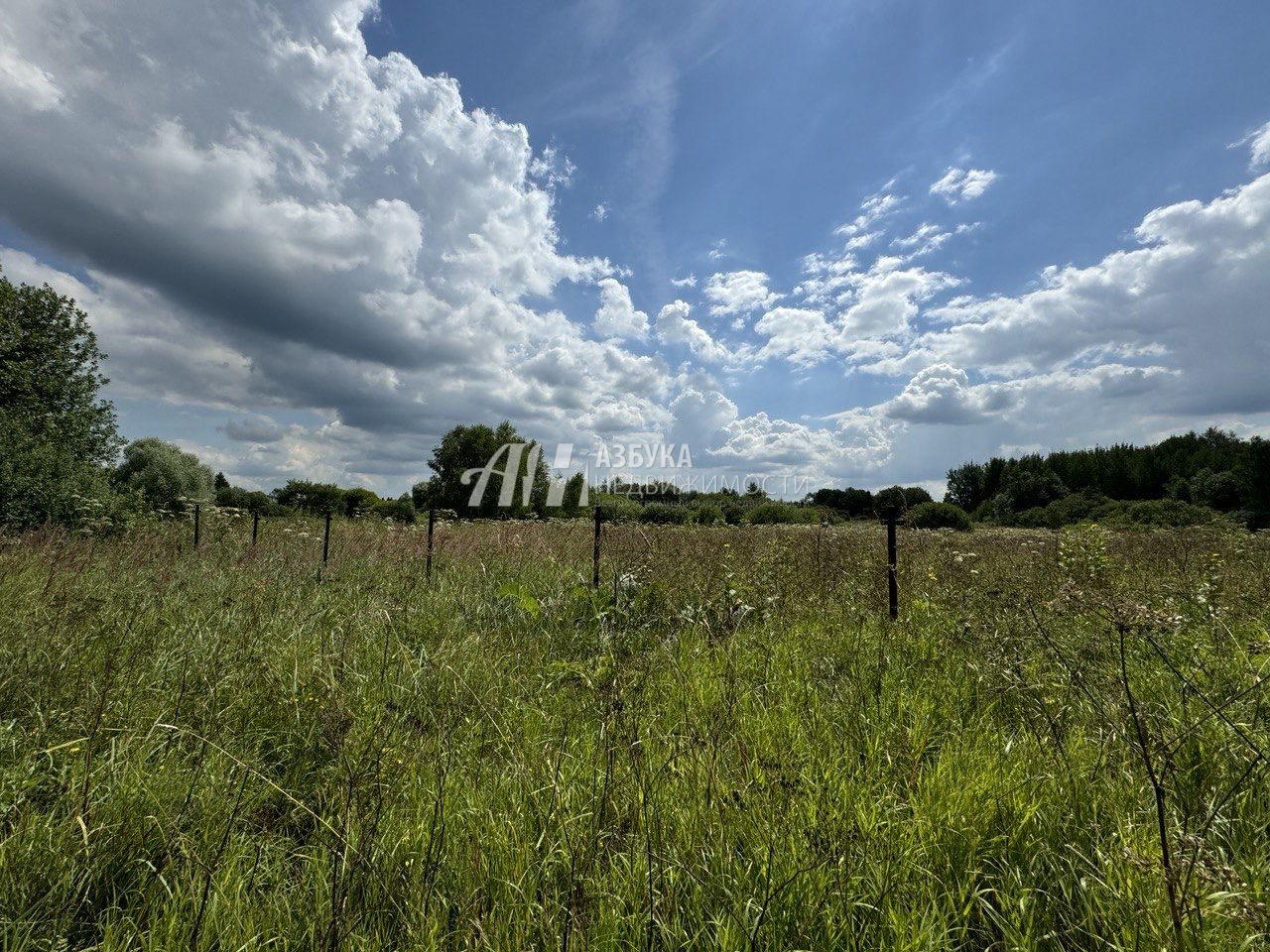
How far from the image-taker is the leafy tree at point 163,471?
26594 millimetres

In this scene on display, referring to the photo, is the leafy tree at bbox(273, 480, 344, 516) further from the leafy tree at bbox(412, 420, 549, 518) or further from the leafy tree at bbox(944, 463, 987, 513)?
the leafy tree at bbox(944, 463, 987, 513)

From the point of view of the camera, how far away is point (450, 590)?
720 cm

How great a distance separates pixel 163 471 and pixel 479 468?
16.9m

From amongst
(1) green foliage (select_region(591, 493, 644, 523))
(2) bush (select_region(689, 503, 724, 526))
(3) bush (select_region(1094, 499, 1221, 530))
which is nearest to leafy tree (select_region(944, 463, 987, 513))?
(3) bush (select_region(1094, 499, 1221, 530))

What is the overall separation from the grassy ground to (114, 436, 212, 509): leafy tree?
27.5 m

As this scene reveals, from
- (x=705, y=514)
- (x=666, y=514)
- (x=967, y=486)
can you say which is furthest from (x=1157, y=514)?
(x=967, y=486)

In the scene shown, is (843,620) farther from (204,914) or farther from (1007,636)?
(204,914)

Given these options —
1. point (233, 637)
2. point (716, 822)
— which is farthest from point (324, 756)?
point (716, 822)

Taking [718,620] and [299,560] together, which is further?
[299,560]

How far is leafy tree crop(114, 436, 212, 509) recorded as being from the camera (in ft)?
87.2

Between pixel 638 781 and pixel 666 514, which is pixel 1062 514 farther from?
pixel 638 781

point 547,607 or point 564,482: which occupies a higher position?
point 564,482

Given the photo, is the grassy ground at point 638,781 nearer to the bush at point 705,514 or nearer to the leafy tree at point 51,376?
the leafy tree at point 51,376

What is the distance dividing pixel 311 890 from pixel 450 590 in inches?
206
